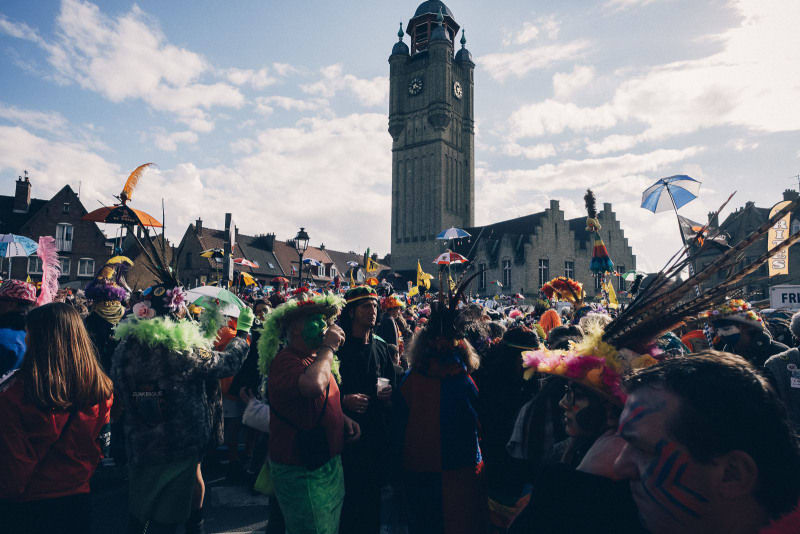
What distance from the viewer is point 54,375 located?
7.98 ft

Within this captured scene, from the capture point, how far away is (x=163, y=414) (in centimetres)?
303

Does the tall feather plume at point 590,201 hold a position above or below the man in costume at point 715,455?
above

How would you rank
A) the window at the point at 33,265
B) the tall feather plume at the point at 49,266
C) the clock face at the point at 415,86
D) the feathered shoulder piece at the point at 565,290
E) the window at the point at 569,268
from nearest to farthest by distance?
the tall feather plume at the point at 49,266 < the feathered shoulder piece at the point at 565,290 < the window at the point at 33,265 < the window at the point at 569,268 < the clock face at the point at 415,86

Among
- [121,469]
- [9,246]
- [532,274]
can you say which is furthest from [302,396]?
[532,274]

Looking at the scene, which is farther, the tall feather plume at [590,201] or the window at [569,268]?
the window at [569,268]

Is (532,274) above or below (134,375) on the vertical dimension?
above

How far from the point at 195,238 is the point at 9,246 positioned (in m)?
33.8

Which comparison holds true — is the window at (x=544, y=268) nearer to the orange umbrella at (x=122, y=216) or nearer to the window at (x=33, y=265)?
the orange umbrella at (x=122, y=216)

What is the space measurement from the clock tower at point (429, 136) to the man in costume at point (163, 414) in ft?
139

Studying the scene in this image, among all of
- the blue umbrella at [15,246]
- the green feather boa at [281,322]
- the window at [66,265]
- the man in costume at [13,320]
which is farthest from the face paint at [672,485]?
the window at [66,265]

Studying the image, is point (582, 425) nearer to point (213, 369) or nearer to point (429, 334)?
point (429, 334)

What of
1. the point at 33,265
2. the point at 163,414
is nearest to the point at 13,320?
the point at 163,414

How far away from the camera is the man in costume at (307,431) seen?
2.68 metres

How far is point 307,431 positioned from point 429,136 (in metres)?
48.3
